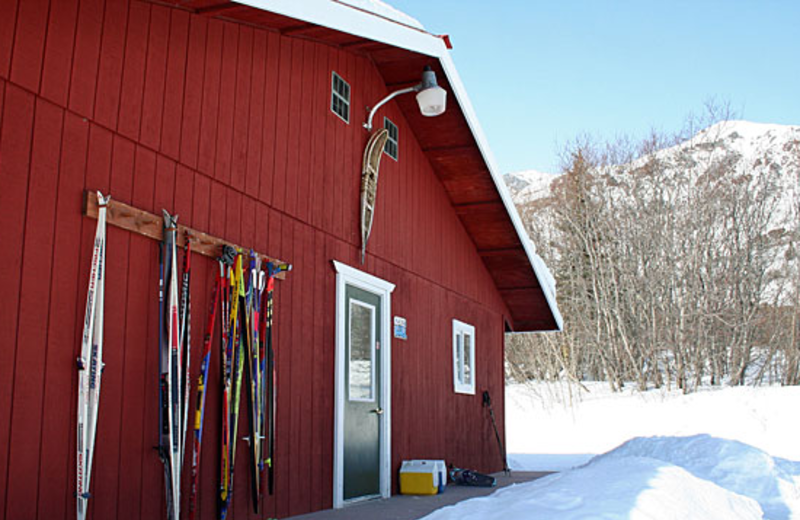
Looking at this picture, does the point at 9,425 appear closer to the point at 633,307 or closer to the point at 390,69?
the point at 390,69

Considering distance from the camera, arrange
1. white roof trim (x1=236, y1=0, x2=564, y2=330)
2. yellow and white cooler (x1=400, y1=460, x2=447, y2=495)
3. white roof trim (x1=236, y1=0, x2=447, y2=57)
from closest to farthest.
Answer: white roof trim (x1=236, y1=0, x2=447, y2=57)
white roof trim (x1=236, y1=0, x2=564, y2=330)
yellow and white cooler (x1=400, y1=460, x2=447, y2=495)

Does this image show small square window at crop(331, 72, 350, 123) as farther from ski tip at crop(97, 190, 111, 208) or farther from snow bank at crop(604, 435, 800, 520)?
snow bank at crop(604, 435, 800, 520)

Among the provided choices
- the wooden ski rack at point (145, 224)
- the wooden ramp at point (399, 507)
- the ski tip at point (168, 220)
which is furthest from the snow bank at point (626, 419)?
the ski tip at point (168, 220)

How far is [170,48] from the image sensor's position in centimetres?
454

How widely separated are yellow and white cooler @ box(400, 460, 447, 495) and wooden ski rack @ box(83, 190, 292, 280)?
10.2 feet

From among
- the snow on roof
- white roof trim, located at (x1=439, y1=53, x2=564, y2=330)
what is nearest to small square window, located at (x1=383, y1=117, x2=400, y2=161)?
white roof trim, located at (x1=439, y1=53, x2=564, y2=330)

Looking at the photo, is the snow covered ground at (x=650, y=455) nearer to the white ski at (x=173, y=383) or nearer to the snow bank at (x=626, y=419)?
the snow bank at (x=626, y=419)

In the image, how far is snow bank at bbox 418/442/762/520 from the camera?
12.1 feet

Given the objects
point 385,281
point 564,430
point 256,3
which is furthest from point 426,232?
point 564,430

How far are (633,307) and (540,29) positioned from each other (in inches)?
291

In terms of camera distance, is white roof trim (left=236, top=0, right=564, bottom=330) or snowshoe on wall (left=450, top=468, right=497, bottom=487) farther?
snowshoe on wall (left=450, top=468, right=497, bottom=487)

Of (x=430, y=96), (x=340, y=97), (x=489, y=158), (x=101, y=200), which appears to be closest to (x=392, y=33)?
(x=430, y=96)

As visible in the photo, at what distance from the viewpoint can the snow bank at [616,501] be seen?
12.1 feet

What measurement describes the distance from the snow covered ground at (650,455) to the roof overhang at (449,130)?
250cm
